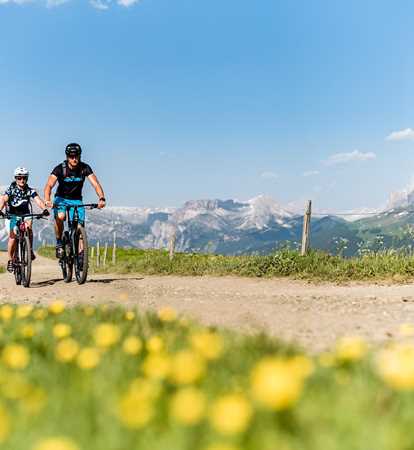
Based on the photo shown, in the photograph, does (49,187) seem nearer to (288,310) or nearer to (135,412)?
(288,310)

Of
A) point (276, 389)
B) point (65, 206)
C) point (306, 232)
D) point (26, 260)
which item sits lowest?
point (26, 260)

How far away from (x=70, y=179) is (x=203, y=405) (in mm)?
9316

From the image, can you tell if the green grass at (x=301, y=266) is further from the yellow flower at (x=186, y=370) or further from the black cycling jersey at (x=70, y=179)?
the yellow flower at (x=186, y=370)

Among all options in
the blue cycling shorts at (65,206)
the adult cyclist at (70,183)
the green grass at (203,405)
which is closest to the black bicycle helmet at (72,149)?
the adult cyclist at (70,183)

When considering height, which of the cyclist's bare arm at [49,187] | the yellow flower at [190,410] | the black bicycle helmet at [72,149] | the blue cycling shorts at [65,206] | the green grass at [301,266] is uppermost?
the black bicycle helmet at [72,149]

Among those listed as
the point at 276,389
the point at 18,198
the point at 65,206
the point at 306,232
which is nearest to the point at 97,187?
the point at 65,206

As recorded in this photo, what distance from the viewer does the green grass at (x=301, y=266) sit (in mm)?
11383

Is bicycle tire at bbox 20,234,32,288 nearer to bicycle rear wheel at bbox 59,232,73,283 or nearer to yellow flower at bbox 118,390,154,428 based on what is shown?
bicycle rear wheel at bbox 59,232,73,283

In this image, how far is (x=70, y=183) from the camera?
10.2 metres


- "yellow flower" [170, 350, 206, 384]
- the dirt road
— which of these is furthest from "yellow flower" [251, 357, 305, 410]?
the dirt road

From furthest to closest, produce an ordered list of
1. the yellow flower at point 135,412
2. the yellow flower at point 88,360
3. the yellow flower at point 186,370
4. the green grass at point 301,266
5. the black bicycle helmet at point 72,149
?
the green grass at point 301,266 < the black bicycle helmet at point 72,149 < the yellow flower at point 88,360 < the yellow flower at point 186,370 < the yellow flower at point 135,412

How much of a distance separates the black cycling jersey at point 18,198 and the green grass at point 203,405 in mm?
8747

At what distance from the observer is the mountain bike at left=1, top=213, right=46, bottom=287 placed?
1068 cm

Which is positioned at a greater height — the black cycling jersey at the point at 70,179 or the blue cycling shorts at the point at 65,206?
Result: the black cycling jersey at the point at 70,179
